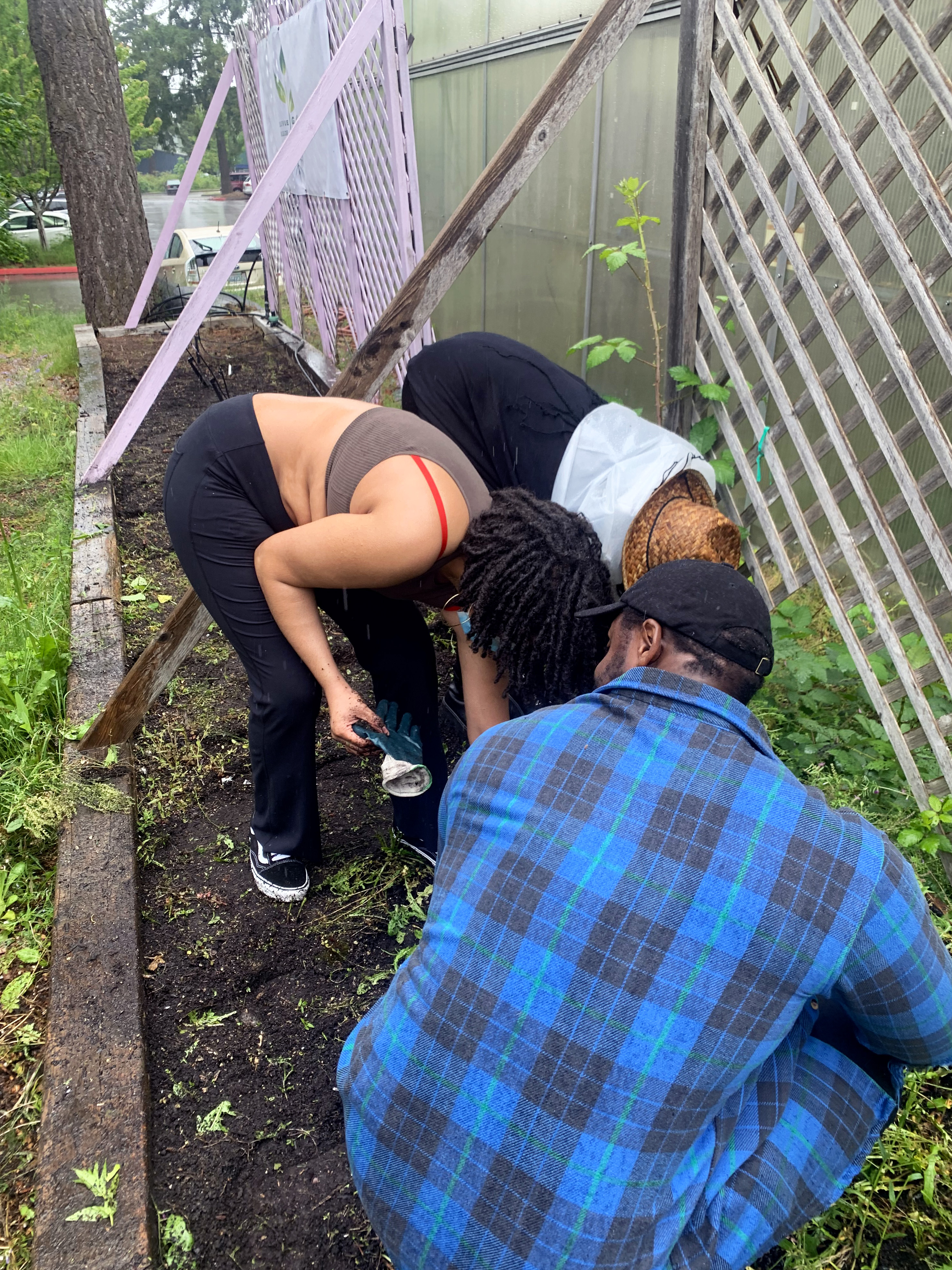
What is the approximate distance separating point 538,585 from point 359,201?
15.5 ft

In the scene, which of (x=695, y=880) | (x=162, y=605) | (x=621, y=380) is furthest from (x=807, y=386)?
(x=162, y=605)

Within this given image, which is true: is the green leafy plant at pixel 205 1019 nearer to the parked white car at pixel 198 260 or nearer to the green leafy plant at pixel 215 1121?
the green leafy plant at pixel 215 1121

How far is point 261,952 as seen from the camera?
205cm

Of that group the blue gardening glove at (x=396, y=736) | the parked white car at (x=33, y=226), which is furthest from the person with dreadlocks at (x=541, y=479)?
the parked white car at (x=33, y=226)

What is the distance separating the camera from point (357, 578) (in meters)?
1.65

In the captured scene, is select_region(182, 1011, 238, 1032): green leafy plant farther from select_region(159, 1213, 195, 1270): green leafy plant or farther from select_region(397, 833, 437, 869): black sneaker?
select_region(397, 833, 437, 869): black sneaker

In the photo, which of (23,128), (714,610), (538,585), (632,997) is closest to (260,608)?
(538,585)

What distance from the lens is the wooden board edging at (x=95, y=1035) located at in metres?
1.42

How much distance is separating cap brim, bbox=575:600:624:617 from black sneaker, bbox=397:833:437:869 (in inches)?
37.9

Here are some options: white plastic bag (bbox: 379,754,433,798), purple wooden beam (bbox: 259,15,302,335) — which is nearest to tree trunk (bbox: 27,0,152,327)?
purple wooden beam (bbox: 259,15,302,335)

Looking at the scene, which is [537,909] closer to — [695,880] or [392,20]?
[695,880]

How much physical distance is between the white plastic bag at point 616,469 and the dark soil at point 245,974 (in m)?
0.99

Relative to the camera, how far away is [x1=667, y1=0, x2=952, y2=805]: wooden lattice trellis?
86.5 inches

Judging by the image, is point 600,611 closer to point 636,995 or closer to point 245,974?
point 636,995
